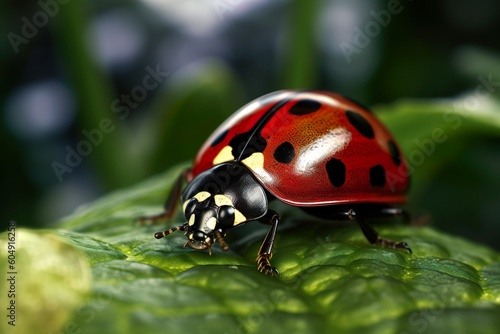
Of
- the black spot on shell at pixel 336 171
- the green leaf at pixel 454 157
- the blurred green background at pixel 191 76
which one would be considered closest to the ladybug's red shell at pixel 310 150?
the black spot on shell at pixel 336 171

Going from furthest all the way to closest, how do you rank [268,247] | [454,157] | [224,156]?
[454,157]
[224,156]
[268,247]

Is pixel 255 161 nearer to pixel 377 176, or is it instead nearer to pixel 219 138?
pixel 219 138

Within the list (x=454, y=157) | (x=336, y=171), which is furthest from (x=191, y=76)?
(x=336, y=171)

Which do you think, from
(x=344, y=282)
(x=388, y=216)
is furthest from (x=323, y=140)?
(x=344, y=282)

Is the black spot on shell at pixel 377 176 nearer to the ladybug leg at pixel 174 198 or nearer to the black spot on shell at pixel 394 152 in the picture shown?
the black spot on shell at pixel 394 152

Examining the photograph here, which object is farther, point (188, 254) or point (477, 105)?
point (477, 105)

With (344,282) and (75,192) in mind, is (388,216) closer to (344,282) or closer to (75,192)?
(344,282)
